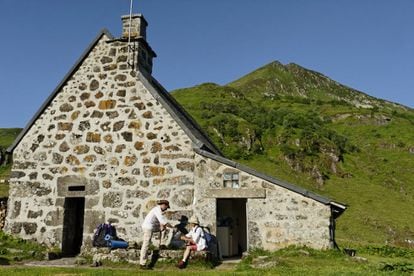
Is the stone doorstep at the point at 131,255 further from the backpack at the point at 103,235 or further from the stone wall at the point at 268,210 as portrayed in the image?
the stone wall at the point at 268,210

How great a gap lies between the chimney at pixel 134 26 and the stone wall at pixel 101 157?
469 millimetres

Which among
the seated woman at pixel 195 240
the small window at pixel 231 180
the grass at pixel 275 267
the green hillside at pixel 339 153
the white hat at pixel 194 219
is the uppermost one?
the green hillside at pixel 339 153

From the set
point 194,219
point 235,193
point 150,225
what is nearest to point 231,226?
point 235,193

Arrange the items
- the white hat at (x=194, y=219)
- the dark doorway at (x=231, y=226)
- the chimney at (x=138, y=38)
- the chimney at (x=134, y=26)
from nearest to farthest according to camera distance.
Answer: the white hat at (x=194, y=219) < the chimney at (x=138, y=38) < the dark doorway at (x=231, y=226) < the chimney at (x=134, y=26)

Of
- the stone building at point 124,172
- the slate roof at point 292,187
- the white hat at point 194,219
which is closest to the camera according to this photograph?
the white hat at point 194,219

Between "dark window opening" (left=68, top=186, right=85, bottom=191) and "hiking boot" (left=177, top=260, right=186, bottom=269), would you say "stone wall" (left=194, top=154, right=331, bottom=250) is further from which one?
"dark window opening" (left=68, top=186, right=85, bottom=191)

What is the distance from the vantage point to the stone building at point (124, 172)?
10953 millimetres

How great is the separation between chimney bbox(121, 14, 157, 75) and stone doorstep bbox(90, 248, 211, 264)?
5442mm

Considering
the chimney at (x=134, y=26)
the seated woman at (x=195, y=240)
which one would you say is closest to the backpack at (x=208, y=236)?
the seated woman at (x=195, y=240)

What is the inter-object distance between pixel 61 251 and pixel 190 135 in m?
4.76

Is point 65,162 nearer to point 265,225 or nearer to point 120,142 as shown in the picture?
point 120,142

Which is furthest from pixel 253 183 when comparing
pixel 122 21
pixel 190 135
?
pixel 122 21

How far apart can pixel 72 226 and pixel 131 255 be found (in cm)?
349

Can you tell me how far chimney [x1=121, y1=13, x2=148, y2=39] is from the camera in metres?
13.1
